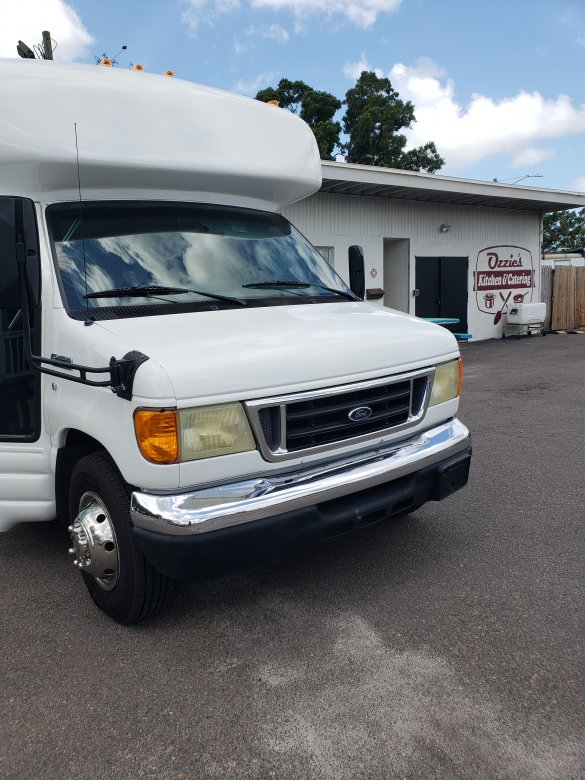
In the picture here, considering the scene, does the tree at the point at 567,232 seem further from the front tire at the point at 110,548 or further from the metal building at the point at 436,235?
the front tire at the point at 110,548

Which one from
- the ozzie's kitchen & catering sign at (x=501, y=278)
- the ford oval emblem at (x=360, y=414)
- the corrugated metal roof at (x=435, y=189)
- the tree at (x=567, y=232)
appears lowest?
the ford oval emblem at (x=360, y=414)

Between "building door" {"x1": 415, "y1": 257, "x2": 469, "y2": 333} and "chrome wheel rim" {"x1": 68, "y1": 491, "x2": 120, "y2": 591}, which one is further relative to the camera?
"building door" {"x1": 415, "y1": 257, "x2": 469, "y2": 333}

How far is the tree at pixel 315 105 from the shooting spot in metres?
36.9

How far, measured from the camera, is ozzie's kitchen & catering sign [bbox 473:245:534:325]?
57.9 feet

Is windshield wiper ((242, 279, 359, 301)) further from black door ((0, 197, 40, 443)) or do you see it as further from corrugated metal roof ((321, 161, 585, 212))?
corrugated metal roof ((321, 161, 585, 212))

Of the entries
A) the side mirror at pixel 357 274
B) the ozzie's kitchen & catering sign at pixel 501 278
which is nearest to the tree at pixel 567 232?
the ozzie's kitchen & catering sign at pixel 501 278

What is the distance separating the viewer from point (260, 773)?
7.47ft

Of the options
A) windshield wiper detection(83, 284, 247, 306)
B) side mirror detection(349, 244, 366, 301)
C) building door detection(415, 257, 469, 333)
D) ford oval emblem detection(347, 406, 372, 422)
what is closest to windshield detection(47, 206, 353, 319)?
windshield wiper detection(83, 284, 247, 306)

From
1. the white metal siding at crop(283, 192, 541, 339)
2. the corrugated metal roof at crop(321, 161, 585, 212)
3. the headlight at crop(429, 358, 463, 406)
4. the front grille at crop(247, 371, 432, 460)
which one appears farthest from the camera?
the white metal siding at crop(283, 192, 541, 339)

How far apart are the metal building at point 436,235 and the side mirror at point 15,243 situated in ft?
33.3

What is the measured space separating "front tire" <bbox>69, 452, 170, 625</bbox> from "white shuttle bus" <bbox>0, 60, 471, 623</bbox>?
0.04 ft

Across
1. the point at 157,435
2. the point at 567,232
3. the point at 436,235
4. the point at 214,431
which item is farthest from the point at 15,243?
the point at 567,232

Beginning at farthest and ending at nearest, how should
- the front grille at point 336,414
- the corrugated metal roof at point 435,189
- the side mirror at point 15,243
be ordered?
the corrugated metal roof at point 435,189 → the side mirror at point 15,243 → the front grille at point 336,414

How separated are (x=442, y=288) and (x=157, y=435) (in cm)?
1509
